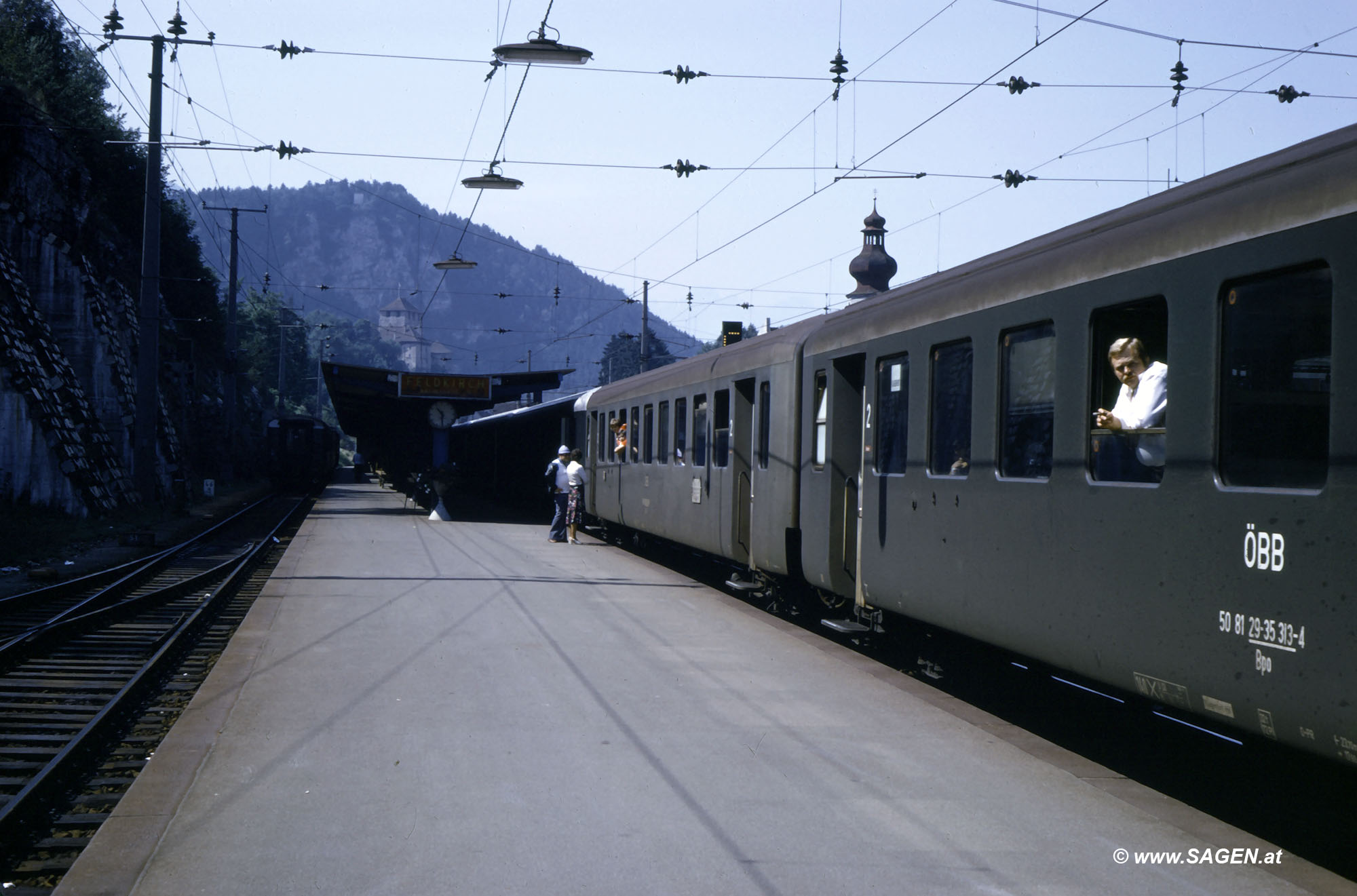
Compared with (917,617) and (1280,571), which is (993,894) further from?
(917,617)

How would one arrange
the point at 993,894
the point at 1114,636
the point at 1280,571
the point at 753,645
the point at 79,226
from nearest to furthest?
the point at 993,894
the point at 1280,571
the point at 1114,636
the point at 753,645
the point at 79,226

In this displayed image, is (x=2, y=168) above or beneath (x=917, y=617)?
above

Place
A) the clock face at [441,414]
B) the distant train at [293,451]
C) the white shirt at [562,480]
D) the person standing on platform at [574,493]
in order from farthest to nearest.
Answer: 1. the distant train at [293,451]
2. the clock face at [441,414]
3. the white shirt at [562,480]
4. the person standing on platform at [574,493]

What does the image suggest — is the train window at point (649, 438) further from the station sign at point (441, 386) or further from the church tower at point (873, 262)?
the church tower at point (873, 262)

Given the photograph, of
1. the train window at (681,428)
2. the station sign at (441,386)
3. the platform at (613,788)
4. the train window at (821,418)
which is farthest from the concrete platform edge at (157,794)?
the station sign at (441,386)

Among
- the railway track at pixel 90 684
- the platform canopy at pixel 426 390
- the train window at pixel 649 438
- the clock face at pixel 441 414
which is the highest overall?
the platform canopy at pixel 426 390

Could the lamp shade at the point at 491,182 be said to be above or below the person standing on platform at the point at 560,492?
above

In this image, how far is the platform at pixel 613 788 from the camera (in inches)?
196

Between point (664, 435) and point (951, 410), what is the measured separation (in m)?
10.2

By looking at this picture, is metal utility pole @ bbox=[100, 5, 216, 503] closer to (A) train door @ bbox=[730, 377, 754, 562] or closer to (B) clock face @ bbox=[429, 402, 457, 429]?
(B) clock face @ bbox=[429, 402, 457, 429]

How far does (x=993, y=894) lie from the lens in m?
4.80

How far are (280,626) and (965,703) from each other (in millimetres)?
6273

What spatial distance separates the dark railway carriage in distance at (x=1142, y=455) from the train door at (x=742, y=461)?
2837mm

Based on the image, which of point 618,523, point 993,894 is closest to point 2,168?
point 618,523
